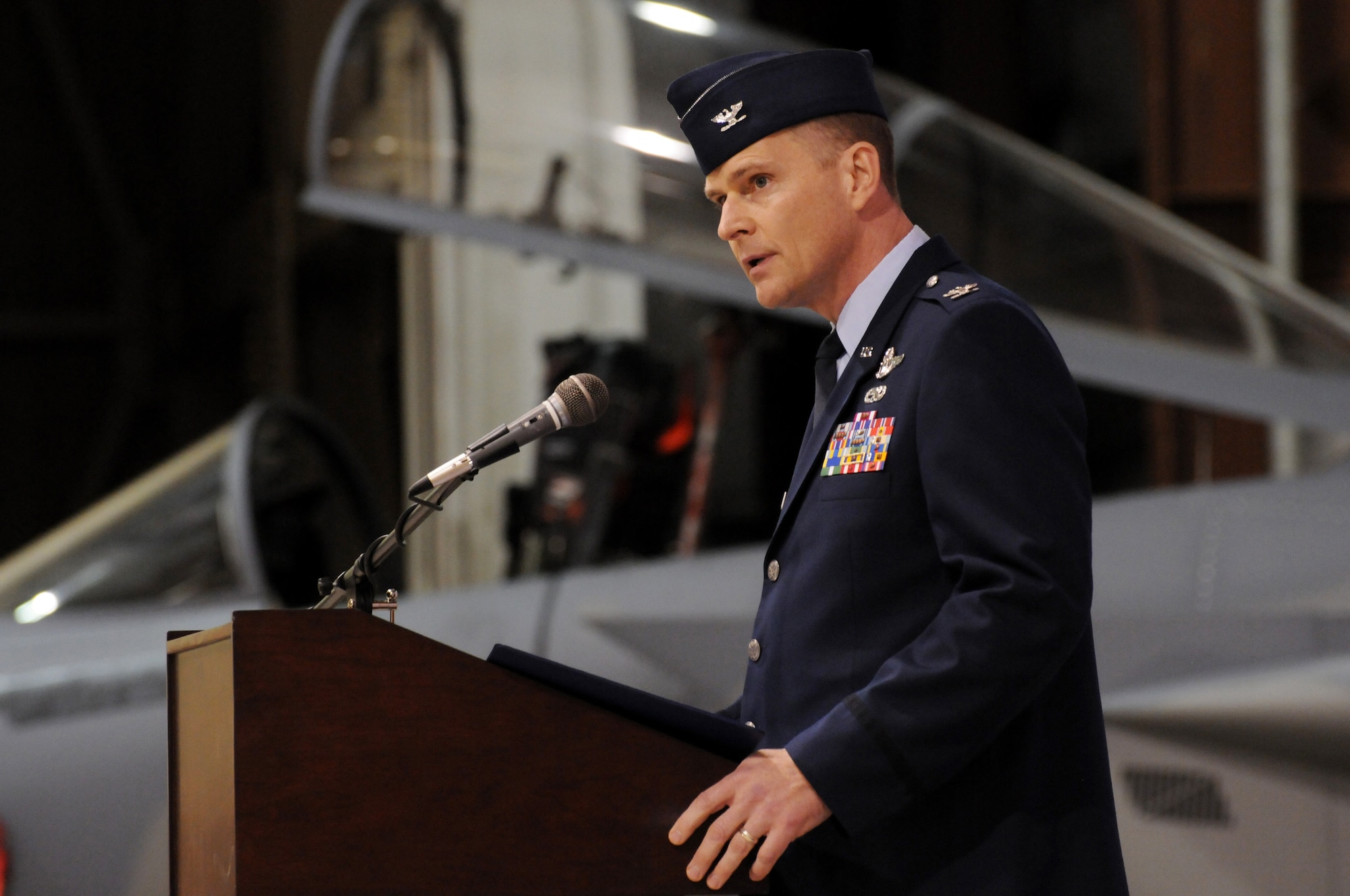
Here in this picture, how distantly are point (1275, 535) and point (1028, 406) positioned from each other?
1.81m

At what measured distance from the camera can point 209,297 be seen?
7.60m

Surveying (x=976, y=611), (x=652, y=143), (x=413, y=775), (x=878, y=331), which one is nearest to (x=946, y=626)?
(x=976, y=611)

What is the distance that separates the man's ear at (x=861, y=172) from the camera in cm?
120

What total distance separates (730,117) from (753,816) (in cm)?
63

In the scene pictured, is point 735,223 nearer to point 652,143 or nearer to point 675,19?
point 652,143

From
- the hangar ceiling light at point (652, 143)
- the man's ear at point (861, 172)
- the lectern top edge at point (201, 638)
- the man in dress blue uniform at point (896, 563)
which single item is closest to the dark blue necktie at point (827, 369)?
the man in dress blue uniform at point (896, 563)

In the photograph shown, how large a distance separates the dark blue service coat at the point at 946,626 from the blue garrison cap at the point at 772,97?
0.54 feet

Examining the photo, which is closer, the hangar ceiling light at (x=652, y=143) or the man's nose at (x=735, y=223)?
the man's nose at (x=735, y=223)

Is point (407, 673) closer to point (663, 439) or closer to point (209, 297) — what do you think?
point (663, 439)

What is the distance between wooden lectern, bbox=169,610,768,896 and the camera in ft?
3.14

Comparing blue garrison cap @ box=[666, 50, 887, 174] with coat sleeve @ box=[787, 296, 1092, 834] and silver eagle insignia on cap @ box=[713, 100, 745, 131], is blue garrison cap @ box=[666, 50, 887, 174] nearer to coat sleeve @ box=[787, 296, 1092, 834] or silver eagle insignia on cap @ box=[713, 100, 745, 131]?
silver eagle insignia on cap @ box=[713, 100, 745, 131]

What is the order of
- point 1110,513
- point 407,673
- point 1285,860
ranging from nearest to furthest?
point 407,673
point 1285,860
point 1110,513

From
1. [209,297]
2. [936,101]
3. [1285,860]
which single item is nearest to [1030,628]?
[1285,860]

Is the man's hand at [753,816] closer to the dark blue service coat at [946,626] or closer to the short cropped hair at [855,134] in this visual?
the dark blue service coat at [946,626]
